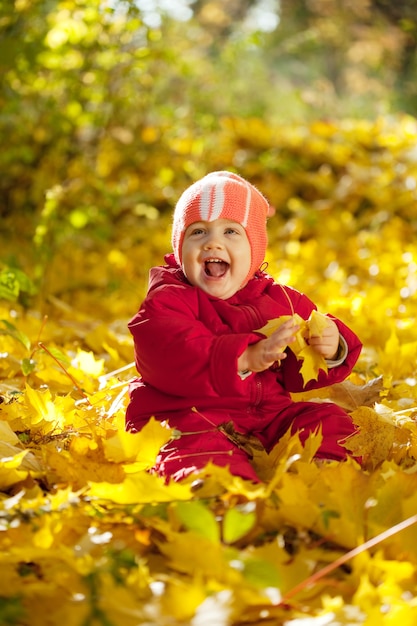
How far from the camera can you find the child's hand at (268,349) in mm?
1605

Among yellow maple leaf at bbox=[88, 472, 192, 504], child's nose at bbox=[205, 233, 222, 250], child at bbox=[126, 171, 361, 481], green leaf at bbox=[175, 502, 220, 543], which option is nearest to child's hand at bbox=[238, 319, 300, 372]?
child at bbox=[126, 171, 361, 481]

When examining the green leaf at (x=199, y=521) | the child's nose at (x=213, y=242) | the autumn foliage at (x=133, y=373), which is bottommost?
the autumn foliage at (x=133, y=373)

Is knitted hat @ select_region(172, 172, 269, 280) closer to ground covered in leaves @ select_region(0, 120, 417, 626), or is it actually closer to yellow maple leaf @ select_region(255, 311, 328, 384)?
yellow maple leaf @ select_region(255, 311, 328, 384)

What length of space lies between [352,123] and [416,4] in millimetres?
942

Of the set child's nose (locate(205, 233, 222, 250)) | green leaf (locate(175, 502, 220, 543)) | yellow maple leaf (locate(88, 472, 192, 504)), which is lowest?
yellow maple leaf (locate(88, 472, 192, 504))

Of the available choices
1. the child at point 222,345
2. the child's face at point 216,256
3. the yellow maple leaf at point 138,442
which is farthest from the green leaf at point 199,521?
the child's face at point 216,256

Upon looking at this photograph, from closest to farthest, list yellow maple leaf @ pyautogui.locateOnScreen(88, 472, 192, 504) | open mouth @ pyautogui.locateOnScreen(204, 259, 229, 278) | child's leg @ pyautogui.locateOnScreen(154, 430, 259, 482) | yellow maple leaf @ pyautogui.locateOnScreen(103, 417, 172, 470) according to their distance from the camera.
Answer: yellow maple leaf @ pyautogui.locateOnScreen(88, 472, 192, 504) → yellow maple leaf @ pyautogui.locateOnScreen(103, 417, 172, 470) → child's leg @ pyautogui.locateOnScreen(154, 430, 259, 482) → open mouth @ pyautogui.locateOnScreen(204, 259, 229, 278)

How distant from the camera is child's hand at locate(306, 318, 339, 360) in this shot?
5.69ft

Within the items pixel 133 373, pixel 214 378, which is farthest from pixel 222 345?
pixel 133 373

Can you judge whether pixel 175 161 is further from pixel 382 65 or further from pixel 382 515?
pixel 382 515

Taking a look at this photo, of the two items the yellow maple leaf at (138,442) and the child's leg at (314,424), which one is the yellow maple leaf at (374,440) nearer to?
the child's leg at (314,424)

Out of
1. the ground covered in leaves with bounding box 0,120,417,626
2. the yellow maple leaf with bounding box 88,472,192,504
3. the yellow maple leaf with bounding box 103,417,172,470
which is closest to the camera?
the ground covered in leaves with bounding box 0,120,417,626

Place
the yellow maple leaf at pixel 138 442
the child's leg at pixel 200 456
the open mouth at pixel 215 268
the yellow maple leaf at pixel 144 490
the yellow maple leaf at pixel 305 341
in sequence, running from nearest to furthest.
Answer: the yellow maple leaf at pixel 144 490 → the yellow maple leaf at pixel 138 442 → the child's leg at pixel 200 456 → the yellow maple leaf at pixel 305 341 → the open mouth at pixel 215 268

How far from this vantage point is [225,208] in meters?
1.81
